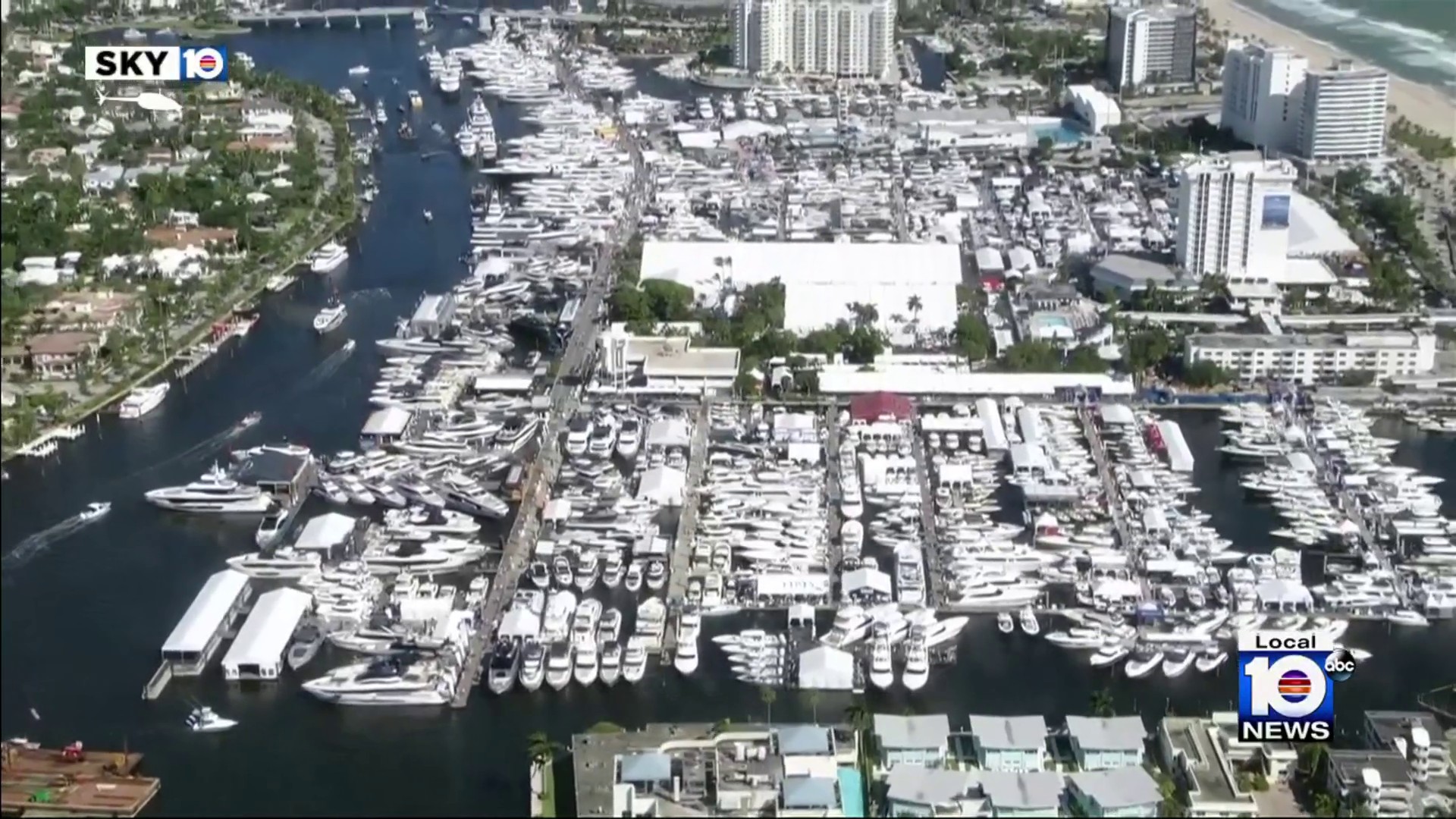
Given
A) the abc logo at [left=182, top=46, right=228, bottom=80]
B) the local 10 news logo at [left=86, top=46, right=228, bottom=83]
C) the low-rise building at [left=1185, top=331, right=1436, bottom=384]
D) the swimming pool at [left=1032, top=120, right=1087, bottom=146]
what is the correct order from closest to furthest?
the local 10 news logo at [left=86, top=46, right=228, bottom=83]
the low-rise building at [left=1185, top=331, right=1436, bottom=384]
the abc logo at [left=182, top=46, right=228, bottom=80]
the swimming pool at [left=1032, top=120, right=1087, bottom=146]

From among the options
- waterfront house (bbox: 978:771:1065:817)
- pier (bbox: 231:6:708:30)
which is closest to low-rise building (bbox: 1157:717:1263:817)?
waterfront house (bbox: 978:771:1065:817)

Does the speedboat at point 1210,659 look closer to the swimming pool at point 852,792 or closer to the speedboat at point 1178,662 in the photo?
the speedboat at point 1178,662

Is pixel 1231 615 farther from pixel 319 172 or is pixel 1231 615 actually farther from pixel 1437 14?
pixel 1437 14

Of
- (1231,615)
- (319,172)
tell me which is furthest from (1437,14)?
(1231,615)

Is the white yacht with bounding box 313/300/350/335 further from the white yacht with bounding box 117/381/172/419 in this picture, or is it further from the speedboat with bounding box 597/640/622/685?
the speedboat with bounding box 597/640/622/685

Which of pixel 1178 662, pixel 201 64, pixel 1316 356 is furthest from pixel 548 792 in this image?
pixel 201 64

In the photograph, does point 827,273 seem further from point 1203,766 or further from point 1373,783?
point 1373,783
